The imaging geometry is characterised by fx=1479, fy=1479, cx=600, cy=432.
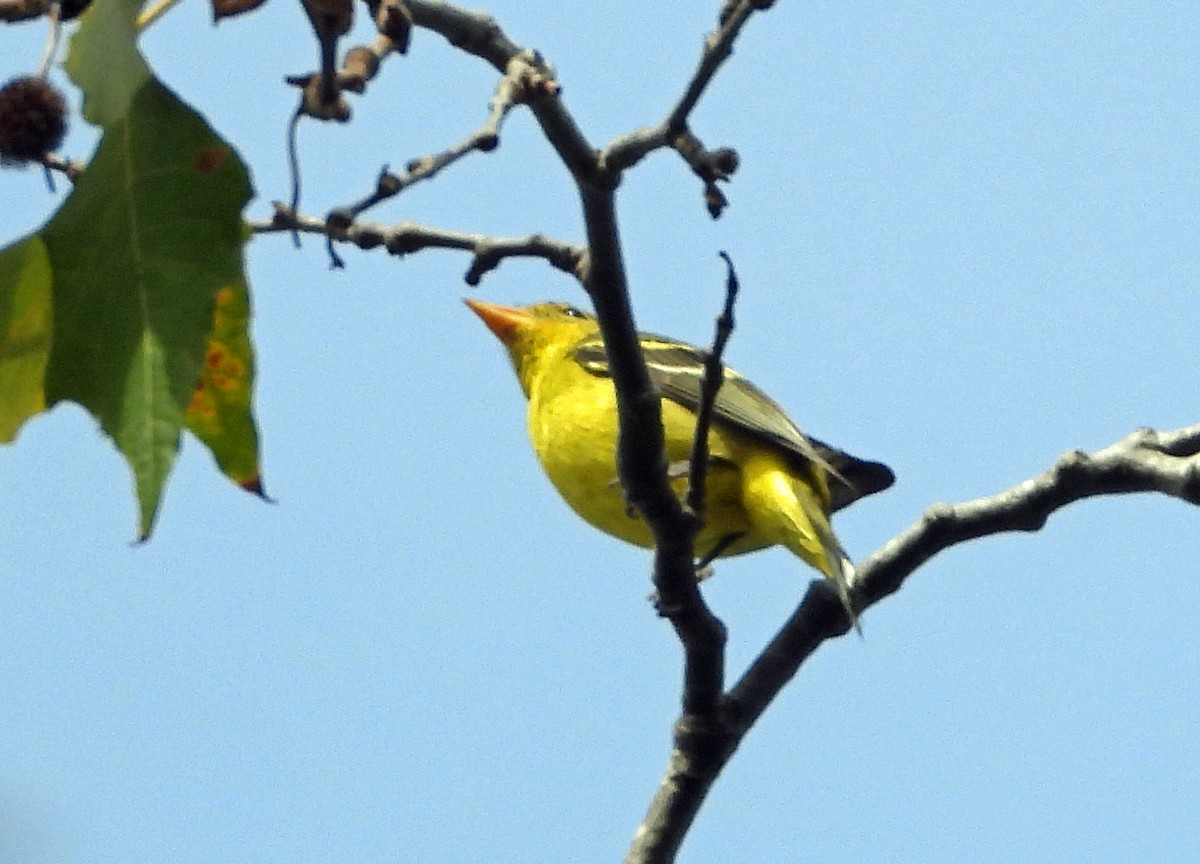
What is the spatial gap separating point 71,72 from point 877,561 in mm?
2677

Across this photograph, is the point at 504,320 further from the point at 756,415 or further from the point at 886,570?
the point at 886,570

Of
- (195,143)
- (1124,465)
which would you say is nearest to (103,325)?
(195,143)

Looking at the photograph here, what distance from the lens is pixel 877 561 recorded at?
392 cm

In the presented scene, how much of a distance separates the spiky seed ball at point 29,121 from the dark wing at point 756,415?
2707 mm

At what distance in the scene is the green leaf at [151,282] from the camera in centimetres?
165

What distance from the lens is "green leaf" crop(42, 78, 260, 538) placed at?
165 centimetres

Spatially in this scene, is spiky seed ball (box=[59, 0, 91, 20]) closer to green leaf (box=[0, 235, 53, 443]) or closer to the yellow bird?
green leaf (box=[0, 235, 53, 443])

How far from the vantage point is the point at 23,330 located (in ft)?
6.31

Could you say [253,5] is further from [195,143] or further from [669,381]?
[669,381]

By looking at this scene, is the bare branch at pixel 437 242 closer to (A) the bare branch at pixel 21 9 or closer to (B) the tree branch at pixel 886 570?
(A) the bare branch at pixel 21 9

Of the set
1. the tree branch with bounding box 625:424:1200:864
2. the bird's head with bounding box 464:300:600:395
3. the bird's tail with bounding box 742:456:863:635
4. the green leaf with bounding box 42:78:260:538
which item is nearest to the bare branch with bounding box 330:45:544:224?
the green leaf with bounding box 42:78:260:538

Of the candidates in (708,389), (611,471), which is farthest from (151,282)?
(611,471)

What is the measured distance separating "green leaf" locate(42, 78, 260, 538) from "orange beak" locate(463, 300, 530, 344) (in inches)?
180

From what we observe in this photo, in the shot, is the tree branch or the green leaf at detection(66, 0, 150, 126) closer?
the green leaf at detection(66, 0, 150, 126)
